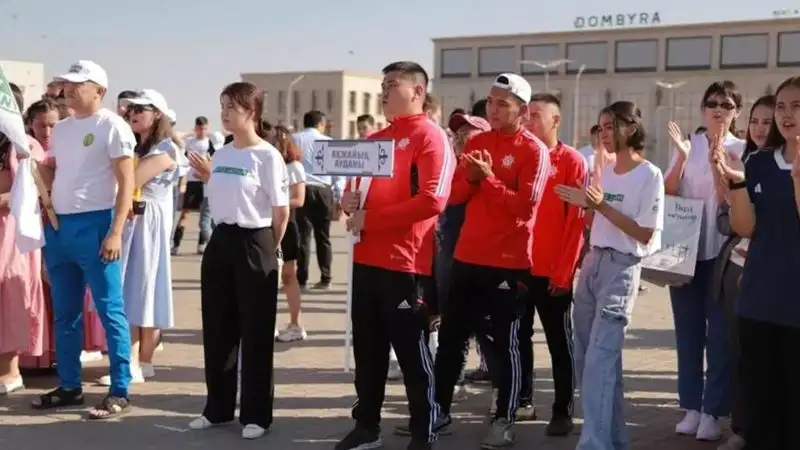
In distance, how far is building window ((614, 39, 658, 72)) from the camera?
102938 mm

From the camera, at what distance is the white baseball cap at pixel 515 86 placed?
6.08 metres

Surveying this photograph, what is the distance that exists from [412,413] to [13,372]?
3.13 meters

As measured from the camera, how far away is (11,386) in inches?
286

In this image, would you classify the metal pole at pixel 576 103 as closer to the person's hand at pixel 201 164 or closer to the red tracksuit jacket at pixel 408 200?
the person's hand at pixel 201 164

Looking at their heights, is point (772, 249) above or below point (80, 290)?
above

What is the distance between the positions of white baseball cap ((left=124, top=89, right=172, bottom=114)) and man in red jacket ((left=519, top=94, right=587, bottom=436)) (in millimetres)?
2831

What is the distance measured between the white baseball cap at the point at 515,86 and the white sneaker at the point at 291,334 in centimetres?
425

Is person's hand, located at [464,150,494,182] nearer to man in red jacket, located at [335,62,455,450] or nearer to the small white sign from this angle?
man in red jacket, located at [335,62,455,450]

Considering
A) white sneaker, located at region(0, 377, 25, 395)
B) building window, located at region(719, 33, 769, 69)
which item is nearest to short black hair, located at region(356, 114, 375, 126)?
white sneaker, located at region(0, 377, 25, 395)

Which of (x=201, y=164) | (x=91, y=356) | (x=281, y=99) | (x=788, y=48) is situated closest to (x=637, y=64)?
(x=788, y=48)

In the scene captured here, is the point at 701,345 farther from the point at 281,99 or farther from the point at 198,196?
the point at 281,99

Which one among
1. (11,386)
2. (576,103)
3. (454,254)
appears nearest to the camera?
(454,254)

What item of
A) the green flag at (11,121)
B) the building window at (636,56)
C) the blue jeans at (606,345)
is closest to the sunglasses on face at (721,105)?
the blue jeans at (606,345)

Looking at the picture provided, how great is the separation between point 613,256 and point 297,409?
2.50 metres
